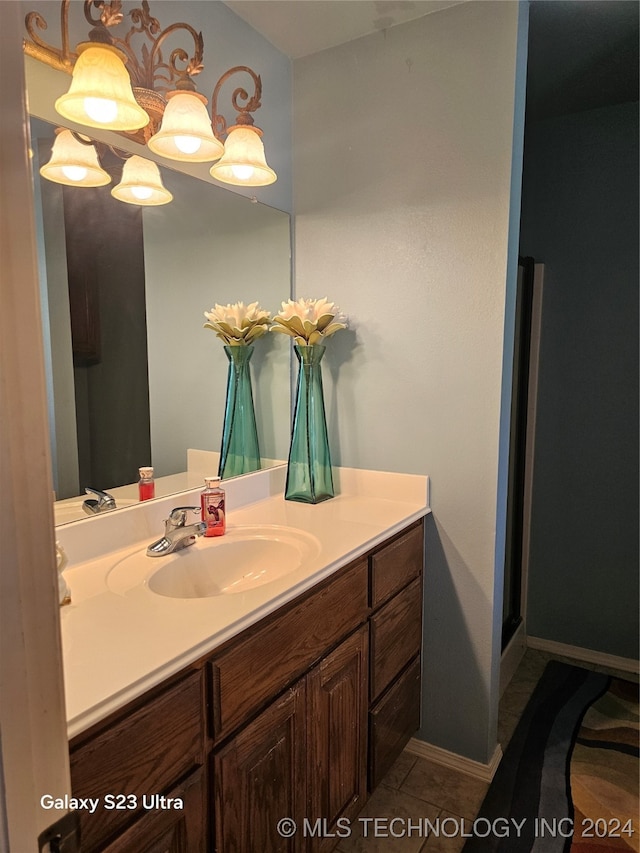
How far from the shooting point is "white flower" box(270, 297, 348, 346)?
1.79 metres

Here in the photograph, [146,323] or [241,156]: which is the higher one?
[241,156]

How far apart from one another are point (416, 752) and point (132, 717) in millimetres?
1422

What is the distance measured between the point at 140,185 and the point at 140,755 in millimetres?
1322

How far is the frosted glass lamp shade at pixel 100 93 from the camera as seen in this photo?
117 cm

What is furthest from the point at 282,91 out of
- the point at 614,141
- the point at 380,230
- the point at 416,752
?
the point at 416,752

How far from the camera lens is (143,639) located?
36.8 inches

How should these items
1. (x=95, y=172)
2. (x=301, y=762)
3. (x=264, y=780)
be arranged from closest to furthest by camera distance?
(x=264, y=780) < (x=301, y=762) < (x=95, y=172)

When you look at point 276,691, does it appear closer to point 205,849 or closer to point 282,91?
point 205,849

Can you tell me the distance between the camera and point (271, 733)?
1.13 metres

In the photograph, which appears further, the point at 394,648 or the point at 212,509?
the point at 394,648

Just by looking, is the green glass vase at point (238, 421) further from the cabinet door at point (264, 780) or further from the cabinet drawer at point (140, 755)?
the cabinet drawer at point (140, 755)

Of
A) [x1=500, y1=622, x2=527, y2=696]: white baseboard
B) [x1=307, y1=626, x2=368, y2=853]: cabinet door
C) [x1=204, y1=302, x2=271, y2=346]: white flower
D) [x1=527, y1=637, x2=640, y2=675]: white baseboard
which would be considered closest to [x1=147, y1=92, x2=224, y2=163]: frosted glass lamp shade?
[x1=204, y1=302, x2=271, y2=346]: white flower

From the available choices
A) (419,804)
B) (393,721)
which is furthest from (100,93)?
(419,804)

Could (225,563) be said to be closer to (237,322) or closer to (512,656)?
(237,322)
